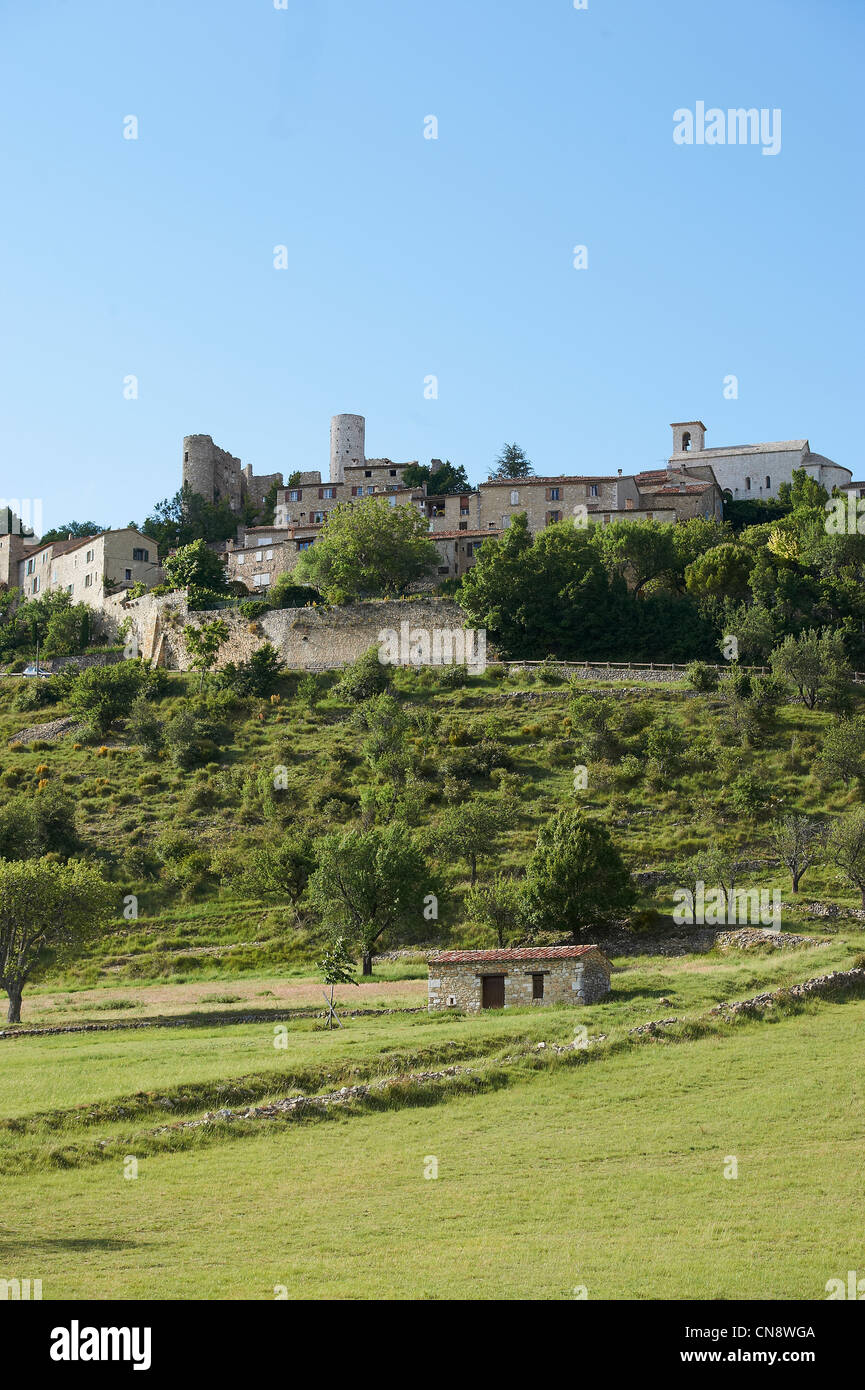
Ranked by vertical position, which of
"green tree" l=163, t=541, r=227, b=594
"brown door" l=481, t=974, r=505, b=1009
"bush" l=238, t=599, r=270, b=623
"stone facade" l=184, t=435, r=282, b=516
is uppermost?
"stone facade" l=184, t=435, r=282, b=516

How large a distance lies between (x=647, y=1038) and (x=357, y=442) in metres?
108

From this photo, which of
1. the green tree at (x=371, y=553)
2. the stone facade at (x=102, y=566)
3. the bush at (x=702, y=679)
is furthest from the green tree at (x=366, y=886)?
the stone facade at (x=102, y=566)

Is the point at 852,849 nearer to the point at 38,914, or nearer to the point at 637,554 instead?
the point at 38,914

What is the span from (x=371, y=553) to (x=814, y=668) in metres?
32.3

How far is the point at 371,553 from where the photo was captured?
295ft

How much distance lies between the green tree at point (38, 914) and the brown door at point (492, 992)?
43.3 feet

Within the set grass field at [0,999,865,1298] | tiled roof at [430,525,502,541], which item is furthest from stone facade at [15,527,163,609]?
grass field at [0,999,865,1298]

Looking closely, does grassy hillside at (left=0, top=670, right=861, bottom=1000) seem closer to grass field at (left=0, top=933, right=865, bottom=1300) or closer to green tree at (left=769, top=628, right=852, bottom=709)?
green tree at (left=769, top=628, right=852, bottom=709)

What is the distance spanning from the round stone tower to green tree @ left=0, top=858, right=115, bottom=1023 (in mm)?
93812

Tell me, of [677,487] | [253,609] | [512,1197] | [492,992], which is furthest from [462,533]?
[512,1197]

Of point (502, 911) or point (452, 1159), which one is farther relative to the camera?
point (502, 911)

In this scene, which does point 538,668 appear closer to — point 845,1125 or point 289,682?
point 289,682

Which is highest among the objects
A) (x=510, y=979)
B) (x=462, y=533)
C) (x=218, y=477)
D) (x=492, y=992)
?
(x=218, y=477)

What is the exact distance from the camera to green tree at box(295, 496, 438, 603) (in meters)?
89.9
